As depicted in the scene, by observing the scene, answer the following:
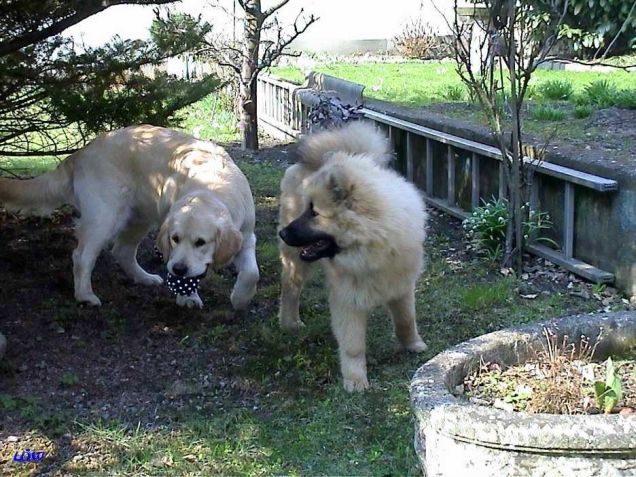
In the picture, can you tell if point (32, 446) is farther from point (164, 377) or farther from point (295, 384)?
point (295, 384)

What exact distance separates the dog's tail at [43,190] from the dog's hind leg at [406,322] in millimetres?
2743

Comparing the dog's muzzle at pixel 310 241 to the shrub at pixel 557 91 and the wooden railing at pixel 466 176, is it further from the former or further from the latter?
the shrub at pixel 557 91

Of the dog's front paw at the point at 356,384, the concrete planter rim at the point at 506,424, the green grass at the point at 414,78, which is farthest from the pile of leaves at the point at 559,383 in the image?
the green grass at the point at 414,78

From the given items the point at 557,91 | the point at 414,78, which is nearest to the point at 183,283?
the point at 557,91

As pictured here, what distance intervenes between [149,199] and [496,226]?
2607 mm

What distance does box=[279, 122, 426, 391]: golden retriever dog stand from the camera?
4574 mm

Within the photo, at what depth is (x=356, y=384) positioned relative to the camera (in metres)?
4.73

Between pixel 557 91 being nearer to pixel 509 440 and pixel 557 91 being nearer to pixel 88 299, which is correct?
pixel 88 299

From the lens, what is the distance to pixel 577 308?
19.1 feet

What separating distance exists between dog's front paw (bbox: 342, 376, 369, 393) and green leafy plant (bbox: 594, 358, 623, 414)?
189 cm

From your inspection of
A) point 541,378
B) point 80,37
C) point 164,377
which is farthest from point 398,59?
point 541,378

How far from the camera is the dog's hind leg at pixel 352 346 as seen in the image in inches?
187

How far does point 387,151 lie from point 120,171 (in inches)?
77.7

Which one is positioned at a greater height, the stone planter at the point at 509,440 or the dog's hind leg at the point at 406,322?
the stone planter at the point at 509,440
